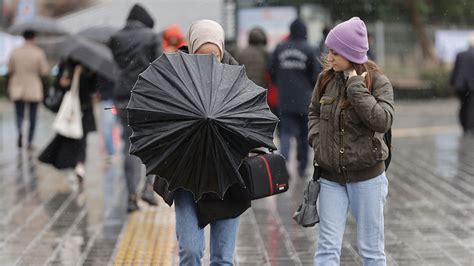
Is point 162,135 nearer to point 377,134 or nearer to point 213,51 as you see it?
point 213,51

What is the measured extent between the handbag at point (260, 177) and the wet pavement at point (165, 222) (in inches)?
80.8

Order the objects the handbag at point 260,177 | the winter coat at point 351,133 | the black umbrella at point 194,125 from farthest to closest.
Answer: the winter coat at point 351,133 → the handbag at point 260,177 → the black umbrella at point 194,125

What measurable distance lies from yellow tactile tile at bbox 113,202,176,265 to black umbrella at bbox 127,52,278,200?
2.41m

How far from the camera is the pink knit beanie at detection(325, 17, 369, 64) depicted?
5516mm

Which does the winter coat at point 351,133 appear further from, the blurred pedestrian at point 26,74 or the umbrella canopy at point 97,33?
the umbrella canopy at point 97,33

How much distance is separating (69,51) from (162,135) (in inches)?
252

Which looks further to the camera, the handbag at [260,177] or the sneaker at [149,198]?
the sneaker at [149,198]

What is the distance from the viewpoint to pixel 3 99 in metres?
27.4

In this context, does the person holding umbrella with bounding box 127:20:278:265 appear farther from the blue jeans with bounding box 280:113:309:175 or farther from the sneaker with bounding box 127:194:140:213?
the blue jeans with bounding box 280:113:309:175

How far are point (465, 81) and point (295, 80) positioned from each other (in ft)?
23.4

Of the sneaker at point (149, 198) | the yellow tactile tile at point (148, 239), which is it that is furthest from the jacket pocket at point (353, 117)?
the sneaker at point (149, 198)

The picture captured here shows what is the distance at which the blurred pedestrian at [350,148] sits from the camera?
554cm

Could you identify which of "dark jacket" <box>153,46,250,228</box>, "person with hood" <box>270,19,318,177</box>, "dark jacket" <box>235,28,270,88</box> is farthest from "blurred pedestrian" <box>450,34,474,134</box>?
"dark jacket" <box>153,46,250,228</box>

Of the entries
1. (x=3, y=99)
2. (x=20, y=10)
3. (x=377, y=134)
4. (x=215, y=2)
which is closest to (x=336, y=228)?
(x=377, y=134)
